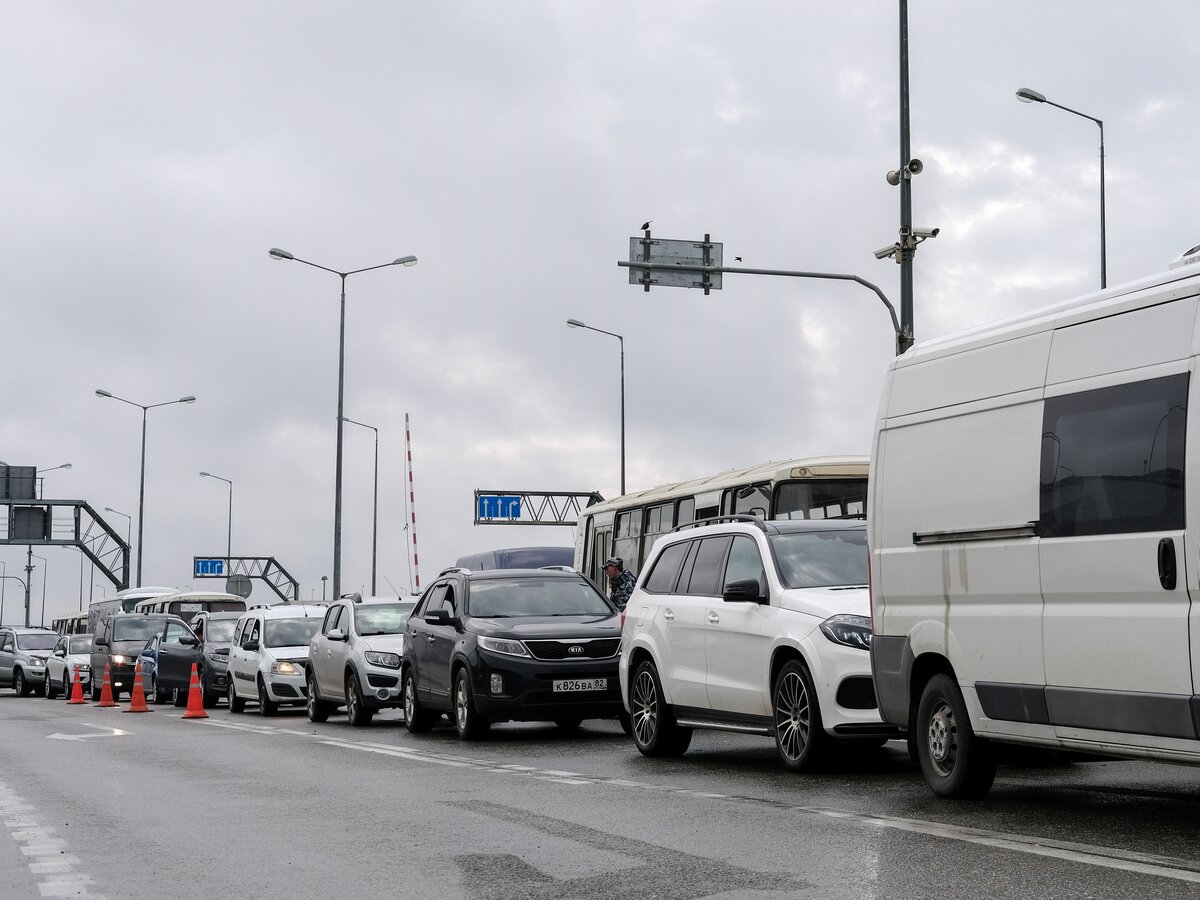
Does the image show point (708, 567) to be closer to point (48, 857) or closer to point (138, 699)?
point (48, 857)

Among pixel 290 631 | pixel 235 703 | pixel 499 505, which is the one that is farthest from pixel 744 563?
pixel 499 505

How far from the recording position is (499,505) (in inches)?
3204

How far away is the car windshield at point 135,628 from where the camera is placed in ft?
126

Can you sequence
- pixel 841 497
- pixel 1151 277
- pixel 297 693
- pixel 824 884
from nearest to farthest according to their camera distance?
pixel 824 884
pixel 1151 277
pixel 841 497
pixel 297 693

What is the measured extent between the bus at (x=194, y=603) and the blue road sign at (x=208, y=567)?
44.8 meters

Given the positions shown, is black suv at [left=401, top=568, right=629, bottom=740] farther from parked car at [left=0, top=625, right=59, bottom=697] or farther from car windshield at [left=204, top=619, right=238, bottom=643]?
parked car at [left=0, top=625, right=59, bottom=697]

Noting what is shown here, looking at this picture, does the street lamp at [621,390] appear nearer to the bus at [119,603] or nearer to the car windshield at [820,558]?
the bus at [119,603]

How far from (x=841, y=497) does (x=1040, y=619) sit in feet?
47.0

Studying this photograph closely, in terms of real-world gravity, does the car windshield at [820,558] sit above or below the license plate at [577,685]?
above

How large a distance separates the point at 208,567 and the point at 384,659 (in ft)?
268

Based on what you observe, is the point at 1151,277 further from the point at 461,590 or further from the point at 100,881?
the point at 461,590

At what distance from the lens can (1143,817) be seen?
9.52 m

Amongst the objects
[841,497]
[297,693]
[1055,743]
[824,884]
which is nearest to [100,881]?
[824,884]

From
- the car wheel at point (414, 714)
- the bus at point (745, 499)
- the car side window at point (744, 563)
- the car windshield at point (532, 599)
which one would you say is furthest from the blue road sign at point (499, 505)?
the car side window at point (744, 563)
